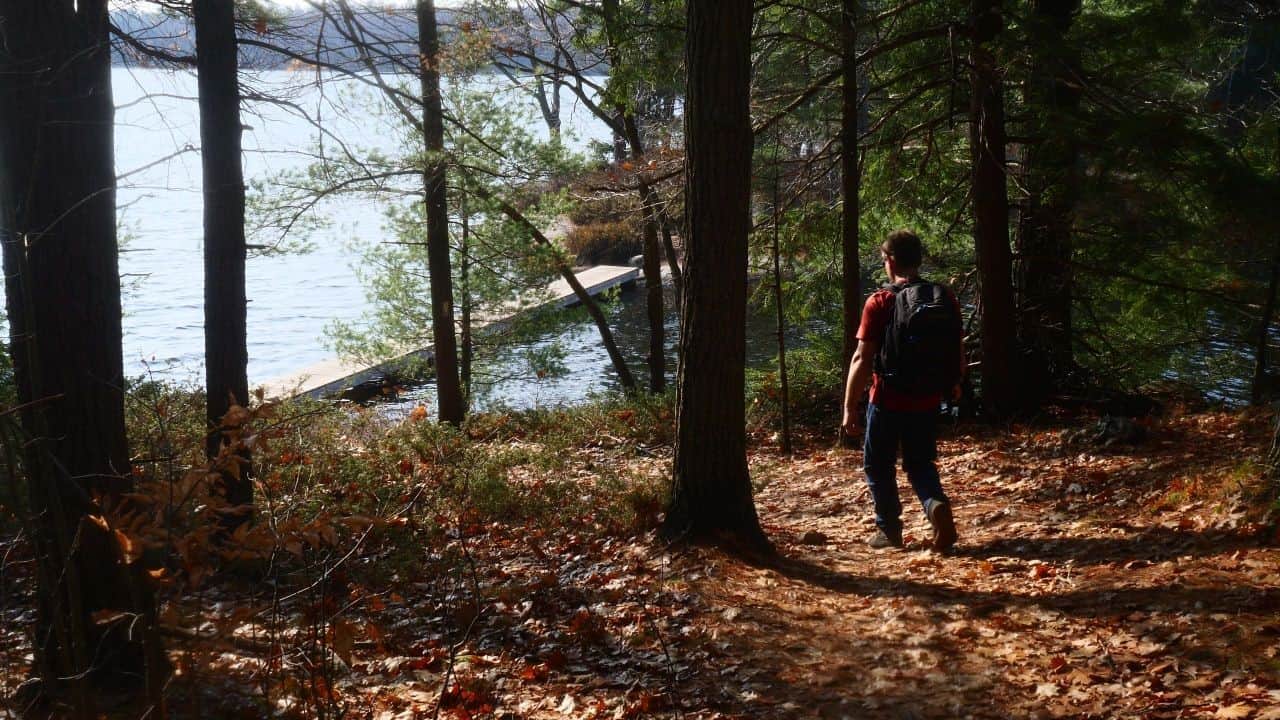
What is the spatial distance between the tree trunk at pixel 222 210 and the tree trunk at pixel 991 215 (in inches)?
250

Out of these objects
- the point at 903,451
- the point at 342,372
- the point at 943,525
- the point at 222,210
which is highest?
the point at 222,210

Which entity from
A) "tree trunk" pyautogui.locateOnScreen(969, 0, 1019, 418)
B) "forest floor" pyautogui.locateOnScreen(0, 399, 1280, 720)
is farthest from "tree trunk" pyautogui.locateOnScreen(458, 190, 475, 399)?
"forest floor" pyautogui.locateOnScreen(0, 399, 1280, 720)

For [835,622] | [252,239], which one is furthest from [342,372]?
[835,622]

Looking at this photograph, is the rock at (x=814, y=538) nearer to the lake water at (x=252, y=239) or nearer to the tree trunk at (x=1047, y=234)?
the tree trunk at (x=1047, y=234)

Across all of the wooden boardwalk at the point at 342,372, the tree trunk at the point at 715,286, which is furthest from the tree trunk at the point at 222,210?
the wooden boardwalk at the point at 342,372

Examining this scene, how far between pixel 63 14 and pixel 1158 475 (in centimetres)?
726

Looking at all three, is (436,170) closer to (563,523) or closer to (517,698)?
(563,523)

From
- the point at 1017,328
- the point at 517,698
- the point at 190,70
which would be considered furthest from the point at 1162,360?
the point at 190,70

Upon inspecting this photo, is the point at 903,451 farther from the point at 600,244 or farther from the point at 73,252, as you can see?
the point at 600,244

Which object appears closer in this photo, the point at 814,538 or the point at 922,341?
the point at 922,341

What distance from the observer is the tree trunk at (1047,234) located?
8773mm

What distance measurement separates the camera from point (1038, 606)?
4.61m

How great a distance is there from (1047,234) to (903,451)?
509 cm

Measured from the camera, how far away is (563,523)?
286 inches
